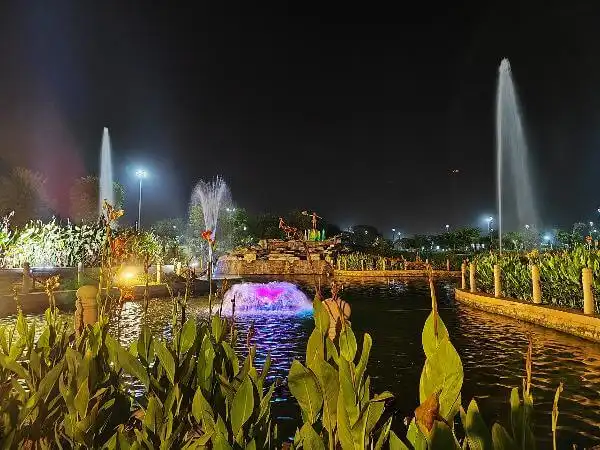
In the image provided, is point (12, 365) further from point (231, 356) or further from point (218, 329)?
point (231, 356)

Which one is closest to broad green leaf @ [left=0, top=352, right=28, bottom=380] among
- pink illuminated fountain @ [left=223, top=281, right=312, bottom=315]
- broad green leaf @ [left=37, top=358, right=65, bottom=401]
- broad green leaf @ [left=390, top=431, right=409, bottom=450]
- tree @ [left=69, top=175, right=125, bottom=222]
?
broad green leaf @ [left=37, top=358, right=65, bottom=401]

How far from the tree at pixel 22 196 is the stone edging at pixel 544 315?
98.5 ft

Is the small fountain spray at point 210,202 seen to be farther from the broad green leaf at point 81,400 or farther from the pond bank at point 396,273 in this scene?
the broad green leaf at point 81,400

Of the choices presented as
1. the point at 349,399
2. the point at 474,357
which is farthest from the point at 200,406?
the point at 474,357

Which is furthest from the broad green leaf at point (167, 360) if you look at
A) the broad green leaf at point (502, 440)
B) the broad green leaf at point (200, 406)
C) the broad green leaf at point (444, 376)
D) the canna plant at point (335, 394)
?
the broad green leaf at point (502, 440)

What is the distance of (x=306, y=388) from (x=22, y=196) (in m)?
38.1

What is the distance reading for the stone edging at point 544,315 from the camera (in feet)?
35.2

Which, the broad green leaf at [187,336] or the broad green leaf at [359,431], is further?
the broad green leaf at [187,336]

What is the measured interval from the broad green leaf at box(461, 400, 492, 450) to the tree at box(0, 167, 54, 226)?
121 ft

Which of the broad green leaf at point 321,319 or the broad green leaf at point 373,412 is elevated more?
the broad green leaf at point 321,319

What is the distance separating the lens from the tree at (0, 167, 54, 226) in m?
34.1

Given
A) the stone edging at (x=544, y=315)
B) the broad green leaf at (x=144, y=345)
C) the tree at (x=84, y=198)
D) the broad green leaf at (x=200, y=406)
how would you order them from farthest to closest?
the tree at (x=84, y=198) < the stone edging at (x=544, y=315) < the broad green leaf at (x=144, y=345) < the broad green leaf at (x=200, y=406)

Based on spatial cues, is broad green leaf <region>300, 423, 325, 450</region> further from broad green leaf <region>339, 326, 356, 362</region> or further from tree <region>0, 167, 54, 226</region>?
tree <region>0, 167, 54, 226</region>

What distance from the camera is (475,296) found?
58.1 feet
